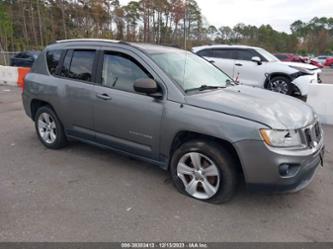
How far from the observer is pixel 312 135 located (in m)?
3.19

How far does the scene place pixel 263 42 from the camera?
240 feet

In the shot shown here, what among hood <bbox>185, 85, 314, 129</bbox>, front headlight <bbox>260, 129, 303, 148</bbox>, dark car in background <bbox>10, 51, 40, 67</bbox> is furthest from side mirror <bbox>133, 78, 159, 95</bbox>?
dark car in background <bbox>10, 51, 40, 67</bbox>

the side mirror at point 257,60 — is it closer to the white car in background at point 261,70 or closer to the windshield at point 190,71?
the white car in background at point 261,70

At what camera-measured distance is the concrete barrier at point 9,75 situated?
43.9ft

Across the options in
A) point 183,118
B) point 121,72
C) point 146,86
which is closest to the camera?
point 183,118

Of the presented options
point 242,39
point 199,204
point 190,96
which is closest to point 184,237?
point 199,204

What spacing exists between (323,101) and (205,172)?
491 centimetres

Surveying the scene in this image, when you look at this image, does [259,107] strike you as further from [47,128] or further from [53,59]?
[47,128]

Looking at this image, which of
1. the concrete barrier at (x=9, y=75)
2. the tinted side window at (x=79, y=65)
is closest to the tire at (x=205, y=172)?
the tinted side window at (x=79, y=65)

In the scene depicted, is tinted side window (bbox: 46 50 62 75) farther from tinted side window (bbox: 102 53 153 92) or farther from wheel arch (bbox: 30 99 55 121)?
tinted side window (bbox: 102 53 153 92)

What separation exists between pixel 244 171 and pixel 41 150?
3416 millimetres

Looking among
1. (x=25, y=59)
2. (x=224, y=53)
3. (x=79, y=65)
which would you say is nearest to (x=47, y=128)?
(x=79, y=65)

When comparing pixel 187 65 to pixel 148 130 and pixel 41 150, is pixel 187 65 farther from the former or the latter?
pixel 41 150

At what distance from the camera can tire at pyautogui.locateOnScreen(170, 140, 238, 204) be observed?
313cm
